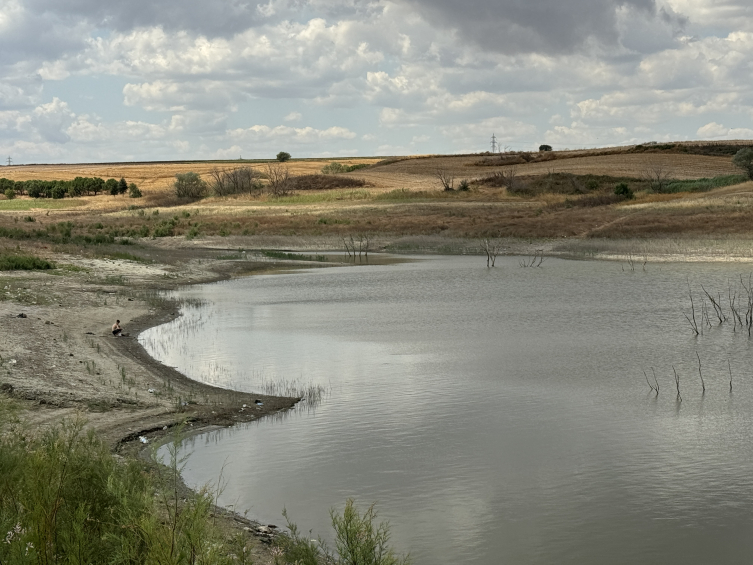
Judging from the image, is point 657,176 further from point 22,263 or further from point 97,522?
point 97,522

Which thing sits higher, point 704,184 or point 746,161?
point 746,161

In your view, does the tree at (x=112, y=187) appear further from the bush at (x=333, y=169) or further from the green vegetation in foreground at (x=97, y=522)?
the green vegetation in foreground at (x=97, y=522)

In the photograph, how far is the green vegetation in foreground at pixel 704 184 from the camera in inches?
2495

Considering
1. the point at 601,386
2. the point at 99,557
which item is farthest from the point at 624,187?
the point at 99,557

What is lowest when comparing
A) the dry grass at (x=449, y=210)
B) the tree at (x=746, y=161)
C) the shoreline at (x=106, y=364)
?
the shoreline at (x=106, y=364)

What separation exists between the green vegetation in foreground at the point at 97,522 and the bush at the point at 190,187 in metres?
88.2

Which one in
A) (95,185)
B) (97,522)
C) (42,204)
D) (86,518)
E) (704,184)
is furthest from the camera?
(95,185)

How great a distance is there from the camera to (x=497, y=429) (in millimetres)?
13047

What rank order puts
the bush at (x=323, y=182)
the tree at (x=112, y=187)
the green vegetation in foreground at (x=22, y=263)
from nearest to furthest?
the green vegetation in foreground at (x=22, y=263), the bush at (x=323, y=182), the tree at (x=112, y=187)

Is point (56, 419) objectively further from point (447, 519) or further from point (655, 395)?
point (655, 395)

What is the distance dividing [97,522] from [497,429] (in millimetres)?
7817

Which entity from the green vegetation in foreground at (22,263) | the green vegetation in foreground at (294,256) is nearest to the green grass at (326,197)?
the green vegetation in foreground at (294,256)

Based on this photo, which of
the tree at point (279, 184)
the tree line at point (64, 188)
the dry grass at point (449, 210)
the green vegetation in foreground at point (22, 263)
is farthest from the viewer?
the tree line at point (64, 188)

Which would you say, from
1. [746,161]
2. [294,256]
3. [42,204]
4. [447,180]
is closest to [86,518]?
[294,256]
